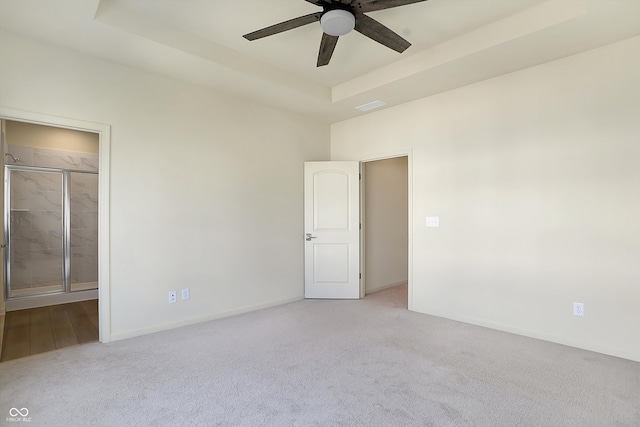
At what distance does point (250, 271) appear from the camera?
13.4 ft

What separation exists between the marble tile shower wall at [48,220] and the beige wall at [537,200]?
499 cm

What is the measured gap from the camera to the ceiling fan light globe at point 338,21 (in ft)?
7.00

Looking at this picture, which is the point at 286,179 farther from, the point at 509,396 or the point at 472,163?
the point at 509,396

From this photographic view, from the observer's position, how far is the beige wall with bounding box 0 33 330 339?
2.86 metres

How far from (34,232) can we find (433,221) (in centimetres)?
569

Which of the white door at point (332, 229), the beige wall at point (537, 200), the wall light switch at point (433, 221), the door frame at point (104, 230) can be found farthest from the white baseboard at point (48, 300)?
the wall light switch at point (433, 221)

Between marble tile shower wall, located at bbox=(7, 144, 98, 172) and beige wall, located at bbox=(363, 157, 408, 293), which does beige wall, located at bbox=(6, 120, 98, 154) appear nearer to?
marble tile shower wall, located at bbox=(7, 144, 98, 172)

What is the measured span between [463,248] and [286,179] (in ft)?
7.97

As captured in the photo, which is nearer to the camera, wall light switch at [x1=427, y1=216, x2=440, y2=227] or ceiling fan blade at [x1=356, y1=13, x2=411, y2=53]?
ceiling fan blade at [x1=356, y1=13, x2=411, y2=53]

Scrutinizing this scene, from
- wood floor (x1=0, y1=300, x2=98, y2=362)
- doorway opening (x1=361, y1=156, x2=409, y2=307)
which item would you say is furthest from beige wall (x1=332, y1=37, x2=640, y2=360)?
wood floor (x1=0, y1=300, x2=98, y2=362)

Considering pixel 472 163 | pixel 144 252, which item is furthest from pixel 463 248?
pixel 144 252

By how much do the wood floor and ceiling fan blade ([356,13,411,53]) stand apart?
3679 millimetres

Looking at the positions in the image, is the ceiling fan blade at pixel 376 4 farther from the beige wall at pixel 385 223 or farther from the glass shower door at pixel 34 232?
the glass shower door at pixel 34 232

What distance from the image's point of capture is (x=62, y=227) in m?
4.94
